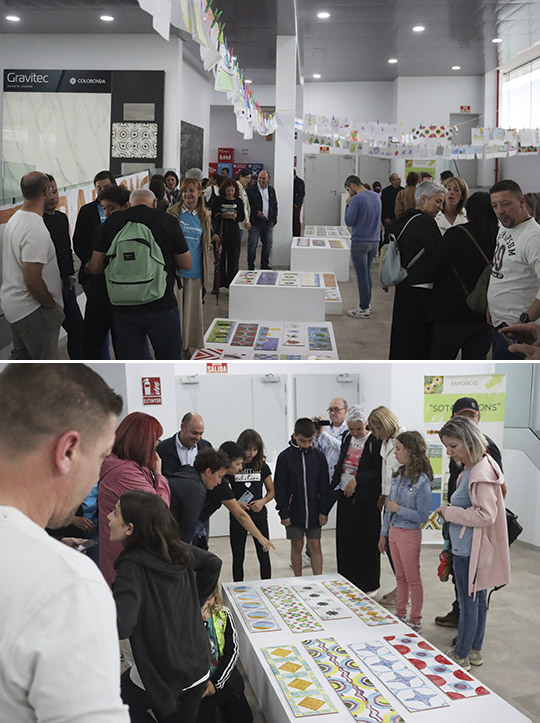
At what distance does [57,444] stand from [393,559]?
2.20 metres

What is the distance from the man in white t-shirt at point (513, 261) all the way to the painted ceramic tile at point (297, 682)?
5.12 feet

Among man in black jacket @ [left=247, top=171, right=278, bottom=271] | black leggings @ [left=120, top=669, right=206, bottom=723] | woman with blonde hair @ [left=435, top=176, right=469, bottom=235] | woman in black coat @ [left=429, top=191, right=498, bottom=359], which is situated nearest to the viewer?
black leggings @ [left=120, top=669, right=206, bottom=723]

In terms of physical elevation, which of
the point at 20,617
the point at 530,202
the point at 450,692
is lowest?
the point at 450,692

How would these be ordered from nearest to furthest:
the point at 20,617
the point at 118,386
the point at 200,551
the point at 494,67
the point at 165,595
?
the point at 20,617 < the point at 165,595 < the point at 200,551 < the point at 118,386 < the point at 494,67

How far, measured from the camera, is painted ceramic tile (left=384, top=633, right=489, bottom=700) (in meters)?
2.38

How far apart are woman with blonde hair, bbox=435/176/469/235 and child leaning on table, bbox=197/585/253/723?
235cm

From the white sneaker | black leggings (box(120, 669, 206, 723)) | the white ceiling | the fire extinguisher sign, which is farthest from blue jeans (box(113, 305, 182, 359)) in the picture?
the white ceiling

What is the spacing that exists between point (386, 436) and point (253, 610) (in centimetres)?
89

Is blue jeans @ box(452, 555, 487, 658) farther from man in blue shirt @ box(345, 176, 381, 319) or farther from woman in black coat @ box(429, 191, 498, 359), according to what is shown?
man in blue shirt @ box(345, 176, 381, 319)

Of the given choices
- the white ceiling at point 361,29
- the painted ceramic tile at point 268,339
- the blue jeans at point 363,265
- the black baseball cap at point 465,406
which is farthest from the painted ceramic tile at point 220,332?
the white ceiling at point 361,29

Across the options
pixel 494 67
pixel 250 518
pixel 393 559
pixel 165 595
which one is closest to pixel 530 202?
pixel 393 559

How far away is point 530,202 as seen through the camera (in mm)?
3324

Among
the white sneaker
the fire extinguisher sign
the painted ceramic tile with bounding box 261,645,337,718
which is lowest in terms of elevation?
the painted ceramic tile with bounding box 261,645,337,718

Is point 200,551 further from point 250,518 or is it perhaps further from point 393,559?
point 393,559
